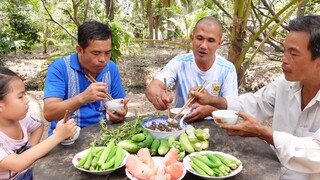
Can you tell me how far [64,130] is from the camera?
1850mm

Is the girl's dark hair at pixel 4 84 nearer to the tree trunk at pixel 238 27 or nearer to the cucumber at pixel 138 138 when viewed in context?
the cucumber at pixel 138 138

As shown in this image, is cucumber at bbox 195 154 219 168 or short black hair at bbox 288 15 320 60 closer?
cucumber at bbox 195 154 219 168

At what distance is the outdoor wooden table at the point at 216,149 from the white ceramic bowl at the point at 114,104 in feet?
0.68

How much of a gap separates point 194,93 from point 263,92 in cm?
62

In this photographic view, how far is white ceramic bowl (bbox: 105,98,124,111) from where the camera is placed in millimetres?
2330

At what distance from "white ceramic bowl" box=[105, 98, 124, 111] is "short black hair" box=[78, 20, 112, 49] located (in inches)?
22.5

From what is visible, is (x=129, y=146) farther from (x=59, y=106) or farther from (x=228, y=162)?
(x=59, y=106)

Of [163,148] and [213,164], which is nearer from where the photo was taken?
[213,164]

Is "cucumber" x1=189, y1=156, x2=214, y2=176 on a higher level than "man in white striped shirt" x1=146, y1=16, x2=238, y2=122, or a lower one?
lower

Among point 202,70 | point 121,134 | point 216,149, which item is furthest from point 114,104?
point 202,70

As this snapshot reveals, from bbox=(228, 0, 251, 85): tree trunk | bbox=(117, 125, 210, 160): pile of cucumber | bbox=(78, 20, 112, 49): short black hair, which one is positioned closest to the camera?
bbox=(117, 125, 210, 160): pile of cucumber

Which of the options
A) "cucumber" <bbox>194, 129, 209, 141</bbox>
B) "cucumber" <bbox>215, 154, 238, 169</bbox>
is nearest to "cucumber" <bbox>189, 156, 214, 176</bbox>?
"cucumber" <bbox>215, 154, 238, 169</bbox>

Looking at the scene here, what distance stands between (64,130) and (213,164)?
3.09 ft

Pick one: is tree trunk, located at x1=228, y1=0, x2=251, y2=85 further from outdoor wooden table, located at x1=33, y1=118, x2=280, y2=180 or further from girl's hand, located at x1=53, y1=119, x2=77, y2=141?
girl's hand, located at x1=53, y1=119, x2=77, y2=141
